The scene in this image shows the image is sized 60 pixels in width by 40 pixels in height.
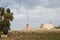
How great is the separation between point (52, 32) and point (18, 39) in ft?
16.7

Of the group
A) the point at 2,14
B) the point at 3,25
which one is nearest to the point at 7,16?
the point at 2,14

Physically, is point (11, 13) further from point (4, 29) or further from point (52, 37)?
point (52, 37)

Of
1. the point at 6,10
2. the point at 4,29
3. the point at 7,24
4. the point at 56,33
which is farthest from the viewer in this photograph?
the point at 6,10

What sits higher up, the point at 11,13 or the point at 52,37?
the point at 11,13

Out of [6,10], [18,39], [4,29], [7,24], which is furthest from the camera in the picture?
[6,10]

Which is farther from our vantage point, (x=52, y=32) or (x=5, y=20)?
(x=5, y=20)

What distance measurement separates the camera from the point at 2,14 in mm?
30750

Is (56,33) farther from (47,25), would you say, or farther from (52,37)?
(47,25)

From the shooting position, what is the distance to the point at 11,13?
31594 mm

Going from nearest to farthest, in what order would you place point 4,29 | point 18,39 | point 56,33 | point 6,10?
point 18,39 < point 56,33 < point 4,29 < point 6,10

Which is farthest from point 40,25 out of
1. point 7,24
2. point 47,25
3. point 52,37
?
point 52,37

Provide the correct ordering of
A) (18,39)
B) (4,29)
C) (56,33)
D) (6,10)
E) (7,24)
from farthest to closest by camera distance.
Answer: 1. (6,10)
2. (7,24)
3. (4,29)
4. (56,33)
5. (18,39)

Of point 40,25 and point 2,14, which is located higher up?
point 2,14

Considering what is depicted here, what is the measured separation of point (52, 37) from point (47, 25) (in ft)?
24.0
